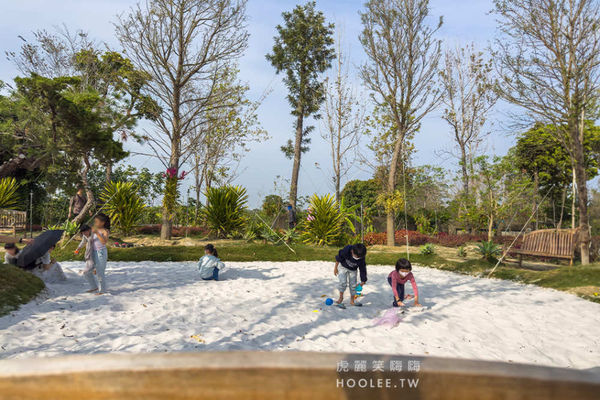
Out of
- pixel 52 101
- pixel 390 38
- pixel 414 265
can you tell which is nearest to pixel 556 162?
pixel 390 38

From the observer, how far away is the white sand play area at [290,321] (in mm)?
4152

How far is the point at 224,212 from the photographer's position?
1396 centimetres

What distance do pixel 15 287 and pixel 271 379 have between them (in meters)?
6.21

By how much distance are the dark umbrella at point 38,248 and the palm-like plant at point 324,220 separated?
8.83 m

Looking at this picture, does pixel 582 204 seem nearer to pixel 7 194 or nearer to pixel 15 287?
pixel 15 287

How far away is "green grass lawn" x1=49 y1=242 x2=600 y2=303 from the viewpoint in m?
8.05

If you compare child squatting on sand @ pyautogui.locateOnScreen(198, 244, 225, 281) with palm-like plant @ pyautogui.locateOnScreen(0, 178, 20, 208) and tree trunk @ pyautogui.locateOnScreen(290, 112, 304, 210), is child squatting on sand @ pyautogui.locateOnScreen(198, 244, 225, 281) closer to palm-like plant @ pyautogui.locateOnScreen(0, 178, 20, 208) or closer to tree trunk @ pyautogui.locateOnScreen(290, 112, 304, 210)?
tree trunk @ pyautogui.locateOnScreen(290, 112, 304, 210)

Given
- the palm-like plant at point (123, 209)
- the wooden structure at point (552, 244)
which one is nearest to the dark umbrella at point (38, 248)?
the palm-like plant at point (123, 209)

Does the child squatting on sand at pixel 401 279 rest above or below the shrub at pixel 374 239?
below

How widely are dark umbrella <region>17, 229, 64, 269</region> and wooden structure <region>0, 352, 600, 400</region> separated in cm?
611

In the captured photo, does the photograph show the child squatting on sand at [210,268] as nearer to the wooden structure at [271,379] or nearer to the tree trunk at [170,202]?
the tree trunk at [170,202]

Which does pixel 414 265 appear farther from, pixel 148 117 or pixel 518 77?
pixel 148 117

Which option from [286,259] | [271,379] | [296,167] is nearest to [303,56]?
[296,167]

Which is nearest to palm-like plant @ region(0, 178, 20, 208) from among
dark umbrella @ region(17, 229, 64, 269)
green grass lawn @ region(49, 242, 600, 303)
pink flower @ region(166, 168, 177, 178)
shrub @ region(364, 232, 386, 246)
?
green grass lawn @ region(49, 242, 600, 303)
